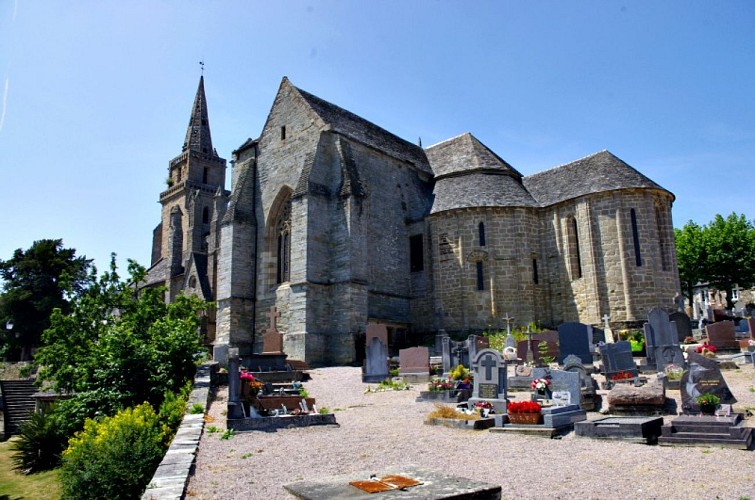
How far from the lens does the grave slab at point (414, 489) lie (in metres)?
3.38

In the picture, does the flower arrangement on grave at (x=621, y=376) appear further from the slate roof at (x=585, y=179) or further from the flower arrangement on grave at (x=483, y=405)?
the slate roof at (x=585, y=179)

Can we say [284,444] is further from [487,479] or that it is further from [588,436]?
[588,436]

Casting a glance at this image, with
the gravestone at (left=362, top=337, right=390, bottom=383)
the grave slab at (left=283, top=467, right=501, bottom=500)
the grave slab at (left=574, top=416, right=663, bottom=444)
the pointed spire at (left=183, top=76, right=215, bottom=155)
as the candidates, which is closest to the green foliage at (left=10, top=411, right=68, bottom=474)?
the gravestone at (left=362, top=337, right=390, bottom=383)

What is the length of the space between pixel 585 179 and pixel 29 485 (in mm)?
24627

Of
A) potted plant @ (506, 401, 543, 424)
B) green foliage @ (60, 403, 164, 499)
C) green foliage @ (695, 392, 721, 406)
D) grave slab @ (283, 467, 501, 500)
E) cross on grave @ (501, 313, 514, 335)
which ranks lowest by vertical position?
green foliage @ (60, 403, 164, 499)

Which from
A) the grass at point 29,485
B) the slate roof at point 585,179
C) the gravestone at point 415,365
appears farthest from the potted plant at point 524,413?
the slate roof at point 585,179

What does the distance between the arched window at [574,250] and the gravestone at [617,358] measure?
11747 millimetres

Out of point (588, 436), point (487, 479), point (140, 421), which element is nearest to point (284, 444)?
point (140, 421)

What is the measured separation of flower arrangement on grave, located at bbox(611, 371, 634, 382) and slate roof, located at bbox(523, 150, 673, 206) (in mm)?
13219

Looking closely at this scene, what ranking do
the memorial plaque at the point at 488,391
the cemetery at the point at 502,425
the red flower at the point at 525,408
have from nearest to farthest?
the cemetery at the point at 502,425
the red flower at the point at 525,408
the memorial plaque at the point at 488,391

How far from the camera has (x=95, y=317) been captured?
18.6 m

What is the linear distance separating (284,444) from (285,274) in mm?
18707

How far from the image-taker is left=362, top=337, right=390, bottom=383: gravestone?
1825 cm

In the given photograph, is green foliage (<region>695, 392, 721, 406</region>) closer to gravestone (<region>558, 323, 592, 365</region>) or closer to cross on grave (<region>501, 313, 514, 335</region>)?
gravestone (<region>558, 323, 592, 365</region>)
